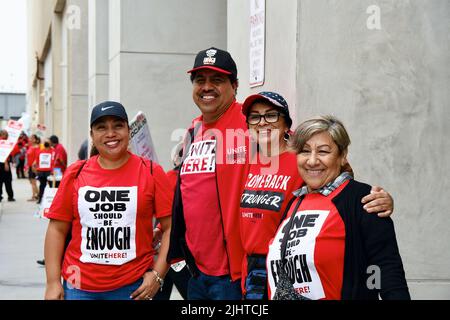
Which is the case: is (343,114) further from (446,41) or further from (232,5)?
(232,5)

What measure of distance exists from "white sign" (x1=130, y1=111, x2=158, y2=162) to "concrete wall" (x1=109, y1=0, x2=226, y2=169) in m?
4.01

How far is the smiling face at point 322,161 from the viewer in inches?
117

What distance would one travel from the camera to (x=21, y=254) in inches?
427

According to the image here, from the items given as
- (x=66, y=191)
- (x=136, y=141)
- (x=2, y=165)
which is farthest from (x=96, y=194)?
(x=2, y=165)

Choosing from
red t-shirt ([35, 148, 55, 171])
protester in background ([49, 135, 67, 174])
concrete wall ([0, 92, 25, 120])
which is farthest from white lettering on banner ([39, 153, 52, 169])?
concrete wall ([0, 92, 25, 120])

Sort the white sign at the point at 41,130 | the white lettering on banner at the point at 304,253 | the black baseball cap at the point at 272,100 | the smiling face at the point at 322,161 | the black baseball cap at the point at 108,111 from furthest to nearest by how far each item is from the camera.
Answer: the white sign at the point at 41,130, the black baseball cap at the point at 108,111, the black baseball cap at the point at 272,100, the smiling face at the point at 322,161, the white lettering on banner at the point at 304,253

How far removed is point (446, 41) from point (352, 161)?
1.15 m

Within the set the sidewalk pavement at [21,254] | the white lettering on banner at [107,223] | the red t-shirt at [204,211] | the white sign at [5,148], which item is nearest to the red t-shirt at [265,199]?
the red t-shirt at [204,211]

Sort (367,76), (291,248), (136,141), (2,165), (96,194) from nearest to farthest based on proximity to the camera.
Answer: (291,248) → (96,194) → (367,76) → (136,141) → (2,165)

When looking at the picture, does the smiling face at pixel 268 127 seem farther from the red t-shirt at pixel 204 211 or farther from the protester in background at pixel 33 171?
the protester in background at pixel 33 171

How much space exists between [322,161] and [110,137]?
1.51 metres

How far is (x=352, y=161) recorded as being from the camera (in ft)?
16.4

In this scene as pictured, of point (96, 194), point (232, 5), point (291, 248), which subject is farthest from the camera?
point (232, 5)

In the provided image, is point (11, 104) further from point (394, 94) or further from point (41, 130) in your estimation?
point (394, 94)
